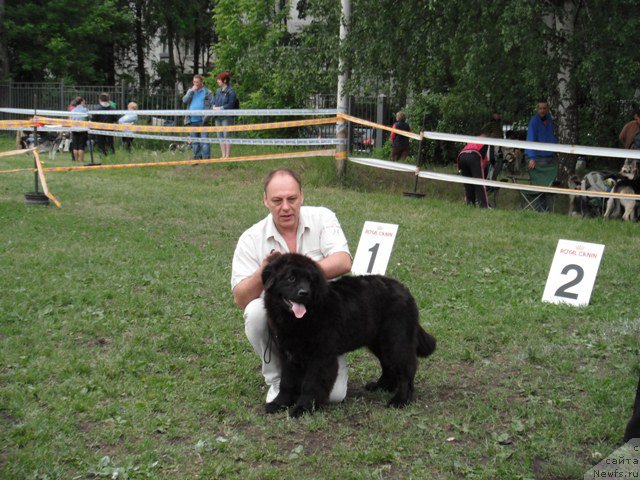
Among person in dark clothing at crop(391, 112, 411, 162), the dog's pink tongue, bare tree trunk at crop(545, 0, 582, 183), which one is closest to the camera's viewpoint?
the dog's pink tongue

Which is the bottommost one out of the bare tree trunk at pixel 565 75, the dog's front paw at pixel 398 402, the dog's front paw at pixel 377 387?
the dog's front paw at pixel 377 387

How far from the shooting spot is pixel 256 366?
560 centimetres

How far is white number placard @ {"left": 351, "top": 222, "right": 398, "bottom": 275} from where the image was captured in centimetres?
745

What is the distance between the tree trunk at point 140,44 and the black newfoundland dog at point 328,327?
39873 millimetres

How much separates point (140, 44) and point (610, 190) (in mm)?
36541

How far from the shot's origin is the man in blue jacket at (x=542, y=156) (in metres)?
13.6

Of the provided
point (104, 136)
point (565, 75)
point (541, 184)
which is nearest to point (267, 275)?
point (541, 184)

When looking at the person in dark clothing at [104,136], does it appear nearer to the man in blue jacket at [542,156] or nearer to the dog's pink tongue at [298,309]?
the man in blue jacket at [542,156]

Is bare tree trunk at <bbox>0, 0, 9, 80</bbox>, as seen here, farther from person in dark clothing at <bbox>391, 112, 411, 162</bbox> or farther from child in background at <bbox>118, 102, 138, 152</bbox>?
person in dark clothing at <bbox>391, 112, 411, 162</bbox>

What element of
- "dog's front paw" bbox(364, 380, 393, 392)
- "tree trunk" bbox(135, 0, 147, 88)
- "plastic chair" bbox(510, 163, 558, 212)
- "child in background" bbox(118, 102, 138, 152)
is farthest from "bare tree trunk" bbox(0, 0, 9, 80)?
"dog's front paw" bbox(364, 380, 393, 392)

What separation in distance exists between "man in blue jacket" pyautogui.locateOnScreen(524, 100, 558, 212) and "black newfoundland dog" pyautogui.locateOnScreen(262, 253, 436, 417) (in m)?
9.19

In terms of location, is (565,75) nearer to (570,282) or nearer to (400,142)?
(400,142)

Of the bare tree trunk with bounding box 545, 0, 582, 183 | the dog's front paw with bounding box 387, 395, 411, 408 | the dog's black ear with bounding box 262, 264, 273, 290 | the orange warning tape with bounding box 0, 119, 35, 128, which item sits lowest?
the dog's front paw with bounding box 387, 395, 411, 408

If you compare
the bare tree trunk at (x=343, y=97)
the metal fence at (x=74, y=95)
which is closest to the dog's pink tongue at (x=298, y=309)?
the bare tree trunk at (x=343, y=97)
